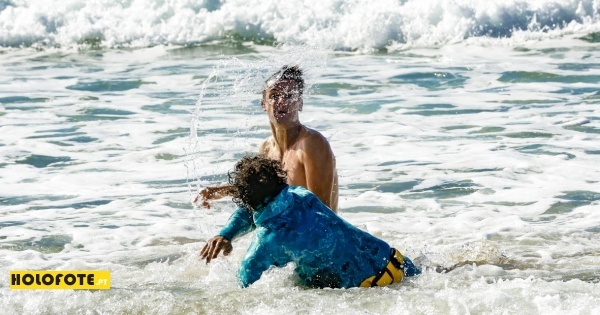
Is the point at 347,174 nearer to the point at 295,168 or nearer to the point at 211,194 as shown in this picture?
the point at 295,168

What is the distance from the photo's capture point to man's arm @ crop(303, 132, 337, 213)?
17.8 feet

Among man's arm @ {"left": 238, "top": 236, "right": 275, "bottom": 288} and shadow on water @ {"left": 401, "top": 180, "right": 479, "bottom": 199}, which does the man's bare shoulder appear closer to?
man's arm @ {"left": 238, "top": 236, "right": 275, "bottom": 288}

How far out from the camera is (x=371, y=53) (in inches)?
626

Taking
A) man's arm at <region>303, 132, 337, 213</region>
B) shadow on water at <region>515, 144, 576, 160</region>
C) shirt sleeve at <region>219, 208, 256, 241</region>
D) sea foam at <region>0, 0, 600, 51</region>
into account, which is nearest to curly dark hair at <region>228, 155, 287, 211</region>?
shirt sleeve at <region>219, 208, 256, 241</region>

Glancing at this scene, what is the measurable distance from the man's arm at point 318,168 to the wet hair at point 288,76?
297 mm

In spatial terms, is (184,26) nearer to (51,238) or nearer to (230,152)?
(230,152)

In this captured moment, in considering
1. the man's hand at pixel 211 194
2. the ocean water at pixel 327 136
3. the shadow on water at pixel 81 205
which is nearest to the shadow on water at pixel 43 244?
the ocean water at pixel 327 136

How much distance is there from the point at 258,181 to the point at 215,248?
364 mm

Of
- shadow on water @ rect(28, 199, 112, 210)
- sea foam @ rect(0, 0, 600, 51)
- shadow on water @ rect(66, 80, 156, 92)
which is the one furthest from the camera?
sea foam @ rect(0, 0, 600, 51)

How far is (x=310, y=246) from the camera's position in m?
4.61

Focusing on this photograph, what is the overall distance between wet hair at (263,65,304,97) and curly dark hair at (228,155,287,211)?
41.4 inches

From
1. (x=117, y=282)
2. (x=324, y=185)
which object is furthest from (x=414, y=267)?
(x=117, y=282)

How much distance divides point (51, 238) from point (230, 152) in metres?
2.89

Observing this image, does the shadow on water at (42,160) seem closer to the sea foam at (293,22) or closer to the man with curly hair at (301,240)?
the man with curly hair at (301,240)
